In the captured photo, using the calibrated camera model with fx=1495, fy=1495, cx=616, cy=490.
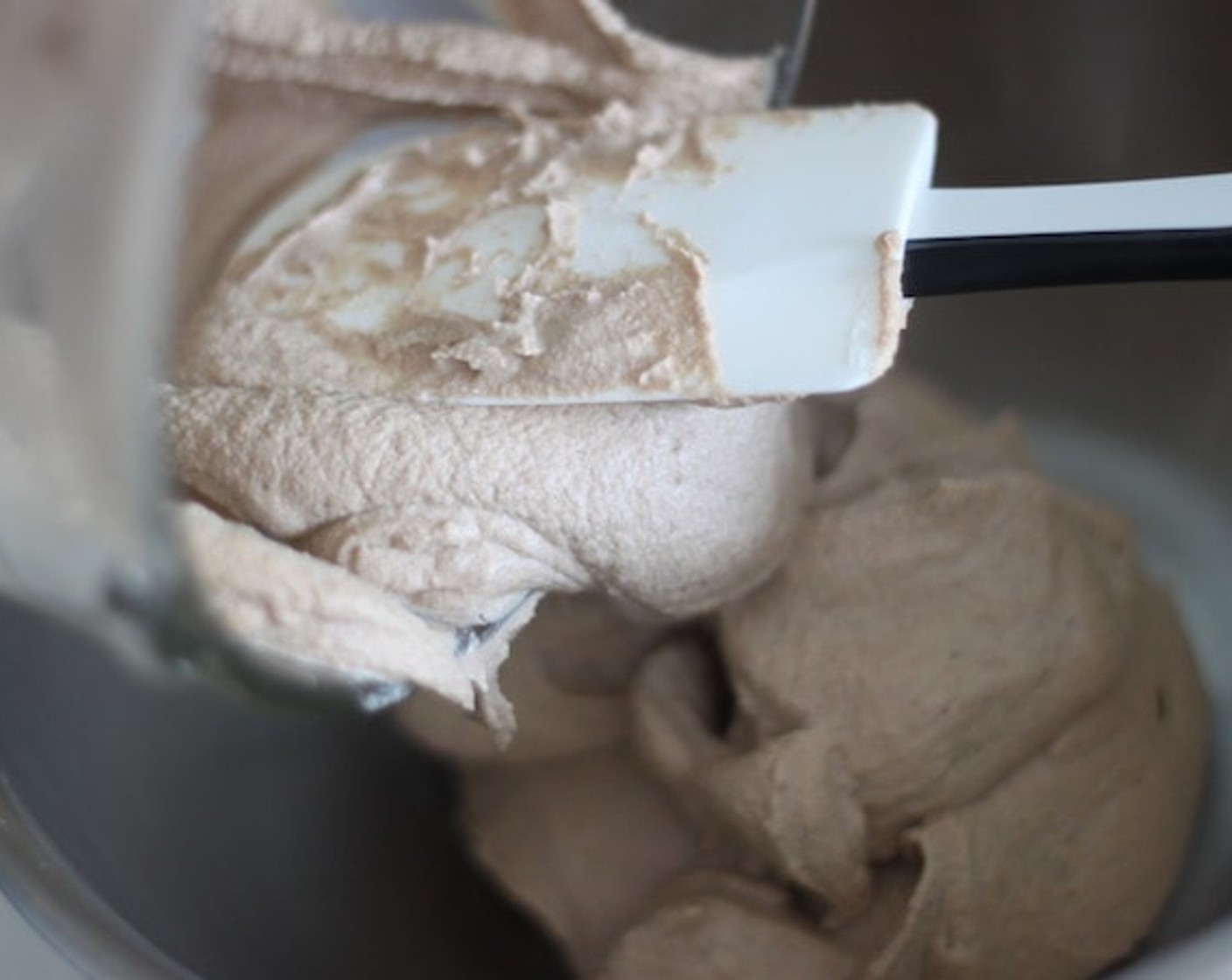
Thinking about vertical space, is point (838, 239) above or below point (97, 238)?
below

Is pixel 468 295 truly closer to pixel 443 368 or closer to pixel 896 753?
pixel 443 368

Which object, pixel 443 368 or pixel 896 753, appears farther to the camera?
pixel 896 753

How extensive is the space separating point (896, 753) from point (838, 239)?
0.78ft

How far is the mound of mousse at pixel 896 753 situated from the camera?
25.6 inches

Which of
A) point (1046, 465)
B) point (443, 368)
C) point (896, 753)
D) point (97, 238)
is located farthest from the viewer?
point (1046, 465)

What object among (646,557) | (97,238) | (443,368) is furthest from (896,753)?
(97,238)

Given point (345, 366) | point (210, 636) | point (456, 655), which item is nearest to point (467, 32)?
point (345, 366)

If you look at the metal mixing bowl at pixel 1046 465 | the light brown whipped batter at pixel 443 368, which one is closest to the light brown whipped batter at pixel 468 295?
the light brown whipped batter at pixel 443 368

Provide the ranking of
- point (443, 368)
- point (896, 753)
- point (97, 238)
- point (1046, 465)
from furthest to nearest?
1. point (1046, 465)
2. point (896, 753)
3. point (443, 368)
4. point (97, 238)

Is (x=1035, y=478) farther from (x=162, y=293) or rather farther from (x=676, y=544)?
(x=162, y=293)

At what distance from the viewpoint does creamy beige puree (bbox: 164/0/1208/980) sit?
1.87ft

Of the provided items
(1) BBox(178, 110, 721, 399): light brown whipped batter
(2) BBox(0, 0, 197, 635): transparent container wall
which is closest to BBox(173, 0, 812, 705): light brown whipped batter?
(1) BBox(178, 110, 721, 399): light brown whipped batter

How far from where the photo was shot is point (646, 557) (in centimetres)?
62

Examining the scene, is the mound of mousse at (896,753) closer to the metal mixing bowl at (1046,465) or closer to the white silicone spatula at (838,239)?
the metal mixing bowl at (1046,465)
